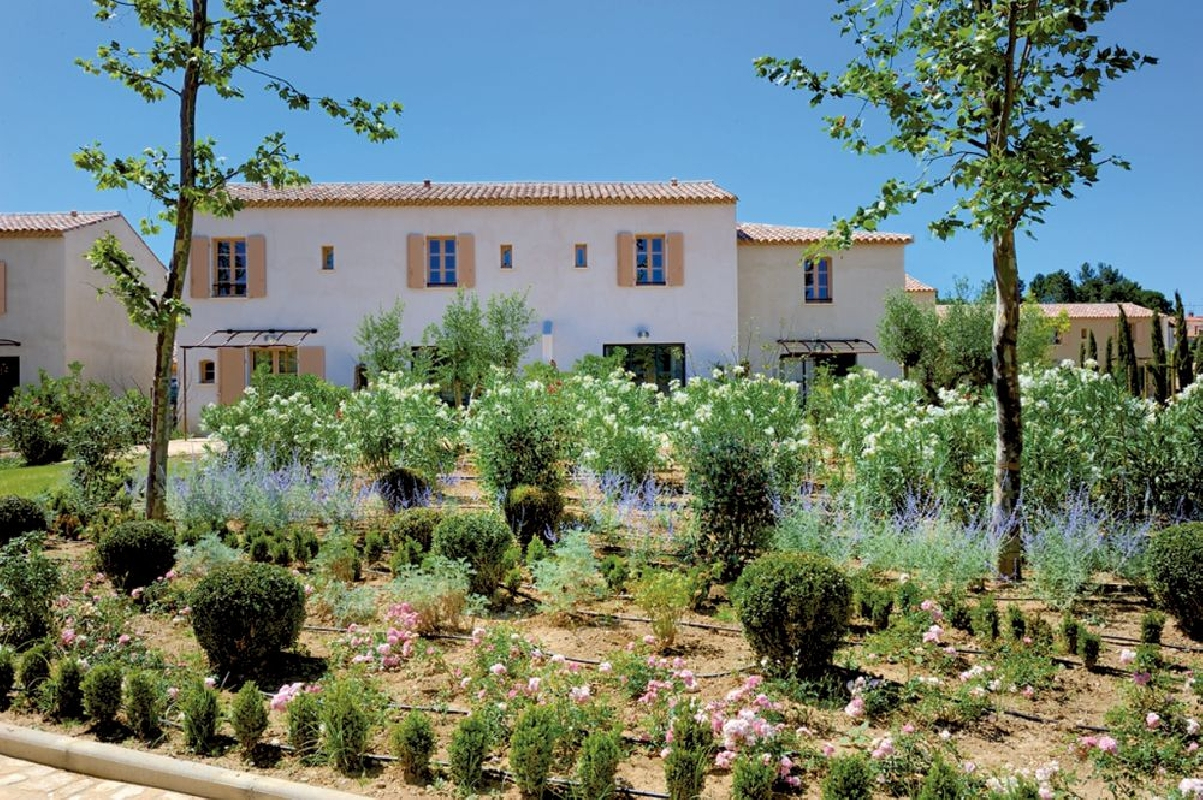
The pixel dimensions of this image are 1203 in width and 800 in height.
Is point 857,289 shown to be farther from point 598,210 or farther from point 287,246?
point 287,246

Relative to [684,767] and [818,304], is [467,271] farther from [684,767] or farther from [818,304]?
[684,767]

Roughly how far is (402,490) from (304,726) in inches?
210

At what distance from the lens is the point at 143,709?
4180 mm

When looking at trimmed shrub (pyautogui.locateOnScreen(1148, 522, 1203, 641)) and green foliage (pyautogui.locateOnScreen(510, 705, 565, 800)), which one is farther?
trimmed shrub (pyautogui.locateOnScreen(1148, 522, 1203, 641))

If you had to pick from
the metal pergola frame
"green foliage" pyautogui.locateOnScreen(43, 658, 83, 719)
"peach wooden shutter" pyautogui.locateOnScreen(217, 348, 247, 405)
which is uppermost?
the metal pergola frame

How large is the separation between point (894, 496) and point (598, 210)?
15.6 meters

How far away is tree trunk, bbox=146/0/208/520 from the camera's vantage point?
8.09 metres

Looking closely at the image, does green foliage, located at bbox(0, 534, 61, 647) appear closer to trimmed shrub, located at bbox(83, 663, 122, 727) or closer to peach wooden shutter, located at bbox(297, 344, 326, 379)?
trimmed shrub, located at bbox(83, 663, 122, 727)

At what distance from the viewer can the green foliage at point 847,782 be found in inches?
124

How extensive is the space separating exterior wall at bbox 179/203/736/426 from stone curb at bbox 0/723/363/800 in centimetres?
1778

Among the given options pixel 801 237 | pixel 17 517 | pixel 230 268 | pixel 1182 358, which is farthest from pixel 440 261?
pixel 1182 358

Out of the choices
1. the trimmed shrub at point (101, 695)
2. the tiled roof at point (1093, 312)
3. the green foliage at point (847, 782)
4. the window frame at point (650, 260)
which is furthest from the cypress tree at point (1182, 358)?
the trimmed shrub at point (101, 695)

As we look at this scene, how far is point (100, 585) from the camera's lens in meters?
6.57

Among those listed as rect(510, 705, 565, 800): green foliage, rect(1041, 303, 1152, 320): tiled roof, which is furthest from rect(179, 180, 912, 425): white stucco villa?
rect(1041, 303, 1152, 320): tiled roof
